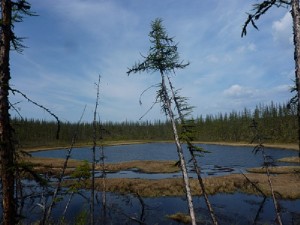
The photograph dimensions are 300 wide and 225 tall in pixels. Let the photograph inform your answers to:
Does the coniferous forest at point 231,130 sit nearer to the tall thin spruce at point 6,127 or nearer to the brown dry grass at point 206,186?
the brown dry grass at point 206,186

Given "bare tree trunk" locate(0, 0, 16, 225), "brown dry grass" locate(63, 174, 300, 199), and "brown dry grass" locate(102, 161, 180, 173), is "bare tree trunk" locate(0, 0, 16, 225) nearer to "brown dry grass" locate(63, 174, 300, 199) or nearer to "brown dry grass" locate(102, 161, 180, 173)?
"brown dry grass" locate(63, 174, 300, 199)

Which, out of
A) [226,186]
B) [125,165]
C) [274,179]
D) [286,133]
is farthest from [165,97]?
[286,133]

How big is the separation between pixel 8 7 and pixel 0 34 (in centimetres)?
72

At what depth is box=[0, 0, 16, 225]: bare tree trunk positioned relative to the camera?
7.43 metres

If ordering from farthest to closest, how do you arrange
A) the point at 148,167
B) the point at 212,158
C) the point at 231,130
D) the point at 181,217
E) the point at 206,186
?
1. the point at 231,130
2. the point at 212,158
3. the point at 148,167
4. the point at 206,186
5. the point at 181,217

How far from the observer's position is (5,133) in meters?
7.52

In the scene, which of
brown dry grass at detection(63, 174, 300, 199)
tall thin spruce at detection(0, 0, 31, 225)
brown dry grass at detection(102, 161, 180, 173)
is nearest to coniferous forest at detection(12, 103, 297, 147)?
brown dry grass at detection(102, 161, 180, 173)

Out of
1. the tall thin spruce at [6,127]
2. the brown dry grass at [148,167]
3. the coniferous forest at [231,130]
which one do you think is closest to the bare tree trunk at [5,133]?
the tall thin spruce at [6,127]

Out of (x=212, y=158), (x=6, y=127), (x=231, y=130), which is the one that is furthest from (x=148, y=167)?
(x=231, y=130)

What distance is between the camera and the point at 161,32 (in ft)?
59.9

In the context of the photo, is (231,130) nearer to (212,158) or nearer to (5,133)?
(212,158)

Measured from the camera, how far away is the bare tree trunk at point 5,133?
24.4 feet

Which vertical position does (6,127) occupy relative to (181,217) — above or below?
above

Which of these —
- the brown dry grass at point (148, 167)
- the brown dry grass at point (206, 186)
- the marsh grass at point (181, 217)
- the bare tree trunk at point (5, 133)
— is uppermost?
the bare tree trunk at point (5, 133)
